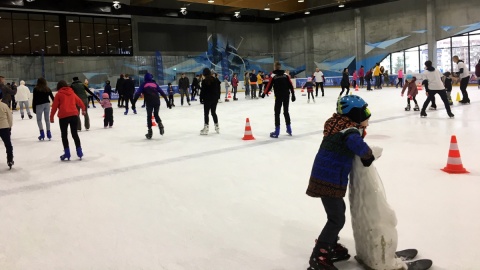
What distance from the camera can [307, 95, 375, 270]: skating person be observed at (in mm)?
2521

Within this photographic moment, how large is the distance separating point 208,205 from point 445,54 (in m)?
27.3

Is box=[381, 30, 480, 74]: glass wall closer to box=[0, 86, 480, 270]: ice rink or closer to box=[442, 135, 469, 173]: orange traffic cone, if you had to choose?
box=[0, 86, 480, 270]: ice rink

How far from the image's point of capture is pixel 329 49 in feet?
110

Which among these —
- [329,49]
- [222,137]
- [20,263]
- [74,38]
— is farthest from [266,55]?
[20,263]

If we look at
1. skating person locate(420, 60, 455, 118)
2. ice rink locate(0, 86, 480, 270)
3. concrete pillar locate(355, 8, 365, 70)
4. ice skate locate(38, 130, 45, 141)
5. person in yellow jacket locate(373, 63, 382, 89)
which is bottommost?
ice rink locate(0, 86, 480, 270)

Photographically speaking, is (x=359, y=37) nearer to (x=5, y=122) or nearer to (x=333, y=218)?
(x=5, y=122)

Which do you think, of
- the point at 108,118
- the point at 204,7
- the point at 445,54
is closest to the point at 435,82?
the point at 108,118

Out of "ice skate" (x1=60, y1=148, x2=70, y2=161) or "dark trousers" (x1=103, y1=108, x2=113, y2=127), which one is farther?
"dark trousers" (x1=103, y1=108, x2=113, y2=127)

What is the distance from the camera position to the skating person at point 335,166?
2.52 meters

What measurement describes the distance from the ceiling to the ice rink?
1955 cm

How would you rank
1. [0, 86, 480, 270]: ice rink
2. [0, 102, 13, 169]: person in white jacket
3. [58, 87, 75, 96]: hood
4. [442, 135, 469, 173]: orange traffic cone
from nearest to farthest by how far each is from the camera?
[0, 86, 480, 270]: ice rink < [442, 135, 469, 173]: orange traffic cone < [0, 102, 13, 169]: person in white jacket < [58, 87, 75, 96]: hood

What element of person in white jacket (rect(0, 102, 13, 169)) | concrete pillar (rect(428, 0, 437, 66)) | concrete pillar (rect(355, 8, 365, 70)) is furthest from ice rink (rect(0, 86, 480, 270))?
concrete pillar (rect(355, 8, 365, 70))

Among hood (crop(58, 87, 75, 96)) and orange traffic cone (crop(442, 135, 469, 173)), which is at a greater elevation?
hood (crop(58, 87, 75, 96))

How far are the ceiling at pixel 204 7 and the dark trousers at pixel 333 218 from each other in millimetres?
25151
